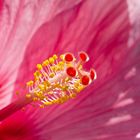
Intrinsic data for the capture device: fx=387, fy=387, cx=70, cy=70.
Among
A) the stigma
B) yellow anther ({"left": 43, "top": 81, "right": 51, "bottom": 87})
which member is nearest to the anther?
the stigma

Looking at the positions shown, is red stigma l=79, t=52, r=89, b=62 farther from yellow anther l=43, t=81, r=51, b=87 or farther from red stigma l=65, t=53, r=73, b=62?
yellow anther l=43, t=81, r=51, b=87

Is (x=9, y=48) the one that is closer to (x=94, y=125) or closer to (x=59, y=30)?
(x=59, y=30)

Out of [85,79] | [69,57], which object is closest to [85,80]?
[85,79]

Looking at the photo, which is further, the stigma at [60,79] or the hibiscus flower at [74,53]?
the hibiscus flower at [74,53]

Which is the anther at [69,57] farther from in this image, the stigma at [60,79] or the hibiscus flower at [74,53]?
the hibiscus flower at [74,53]

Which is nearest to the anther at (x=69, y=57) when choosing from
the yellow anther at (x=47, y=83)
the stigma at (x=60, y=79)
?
the stigma at (x=60, y=79)

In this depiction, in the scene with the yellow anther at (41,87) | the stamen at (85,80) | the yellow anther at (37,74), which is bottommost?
the stamen at (85,80)

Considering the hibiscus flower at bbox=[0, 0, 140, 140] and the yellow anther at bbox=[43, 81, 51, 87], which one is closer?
the yellow anther at bbox=[43, 81, 51, 87]
